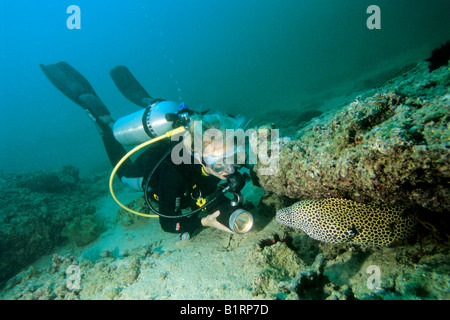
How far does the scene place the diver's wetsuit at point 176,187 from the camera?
3.38 metres

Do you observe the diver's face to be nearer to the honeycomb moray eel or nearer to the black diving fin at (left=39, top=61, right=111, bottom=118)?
the honeycomb moray eel

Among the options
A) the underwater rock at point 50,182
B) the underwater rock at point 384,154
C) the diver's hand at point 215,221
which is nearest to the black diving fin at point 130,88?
the underwater rock at point 50,182

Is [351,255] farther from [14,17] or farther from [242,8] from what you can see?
[14,17]

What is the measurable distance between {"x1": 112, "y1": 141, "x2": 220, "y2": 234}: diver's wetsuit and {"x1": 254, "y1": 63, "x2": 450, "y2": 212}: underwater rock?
162 cm

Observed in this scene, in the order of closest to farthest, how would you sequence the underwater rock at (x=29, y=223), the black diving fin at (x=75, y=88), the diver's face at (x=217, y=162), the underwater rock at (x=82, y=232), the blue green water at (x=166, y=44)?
the diver's face at (x=217, y=162) < the underwater rock at (x=29, y=223) < the underwater rock at (x=82, y=232) < the black diving fin at (x=75, y=88) < the blue green water at (x=166, y=44)

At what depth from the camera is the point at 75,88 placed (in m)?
7.72

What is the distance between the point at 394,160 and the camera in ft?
5.52

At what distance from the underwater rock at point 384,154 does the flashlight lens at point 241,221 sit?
0.78 metres

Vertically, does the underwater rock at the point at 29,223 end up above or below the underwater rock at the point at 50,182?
below

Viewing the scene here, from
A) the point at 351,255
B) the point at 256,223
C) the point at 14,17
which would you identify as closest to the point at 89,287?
the point at 256,223

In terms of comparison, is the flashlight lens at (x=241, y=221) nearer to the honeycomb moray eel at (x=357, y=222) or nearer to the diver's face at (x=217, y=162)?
the diver's face at (x=217, y=162)

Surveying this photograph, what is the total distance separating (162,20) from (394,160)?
543ft

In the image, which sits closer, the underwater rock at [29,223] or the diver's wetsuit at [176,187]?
the diver's wetsuit at [176,187]

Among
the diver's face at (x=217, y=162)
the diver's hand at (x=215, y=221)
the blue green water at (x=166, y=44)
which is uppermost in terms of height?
the blue green water at (x=166, y=44)
